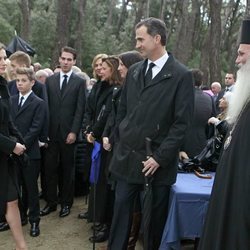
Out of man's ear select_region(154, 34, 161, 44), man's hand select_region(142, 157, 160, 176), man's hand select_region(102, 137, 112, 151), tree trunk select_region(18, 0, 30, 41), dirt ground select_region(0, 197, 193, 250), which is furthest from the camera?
tree trunk select_region(18, 0, 30, 41)

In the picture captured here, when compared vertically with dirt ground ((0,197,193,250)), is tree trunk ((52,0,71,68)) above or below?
above

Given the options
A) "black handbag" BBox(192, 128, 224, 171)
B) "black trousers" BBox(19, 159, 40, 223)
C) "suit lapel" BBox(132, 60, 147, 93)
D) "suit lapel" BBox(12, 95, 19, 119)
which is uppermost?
"suit lapel" BBox(132, 60, 147, 93)

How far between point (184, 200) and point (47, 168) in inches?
94.6

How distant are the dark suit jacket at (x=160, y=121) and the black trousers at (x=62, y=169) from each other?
1980 millimetres

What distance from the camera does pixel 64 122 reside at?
566cm

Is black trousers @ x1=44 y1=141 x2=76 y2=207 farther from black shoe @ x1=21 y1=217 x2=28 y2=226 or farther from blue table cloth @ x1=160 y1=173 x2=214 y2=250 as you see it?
blue table cloth @ x1=160 y1=173 x2=214 y2=250

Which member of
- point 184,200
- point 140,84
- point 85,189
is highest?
point 140,84

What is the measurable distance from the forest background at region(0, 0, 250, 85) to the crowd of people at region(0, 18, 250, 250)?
4836 mm

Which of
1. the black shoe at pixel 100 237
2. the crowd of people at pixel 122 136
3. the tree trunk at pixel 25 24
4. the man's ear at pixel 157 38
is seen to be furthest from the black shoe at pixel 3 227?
the tree trunk at pixel 25 24

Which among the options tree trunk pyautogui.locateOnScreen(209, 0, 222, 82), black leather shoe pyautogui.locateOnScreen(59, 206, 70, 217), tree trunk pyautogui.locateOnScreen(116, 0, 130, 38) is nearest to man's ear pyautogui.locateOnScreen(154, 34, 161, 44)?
black leather shoe pyautogui.locateOnScreen(59, 206, 70, 217)

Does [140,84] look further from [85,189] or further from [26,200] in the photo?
[85,189]

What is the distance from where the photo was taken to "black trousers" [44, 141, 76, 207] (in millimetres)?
5727

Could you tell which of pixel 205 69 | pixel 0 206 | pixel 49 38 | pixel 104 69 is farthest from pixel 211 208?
pixel 49 38

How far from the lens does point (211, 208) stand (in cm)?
277
